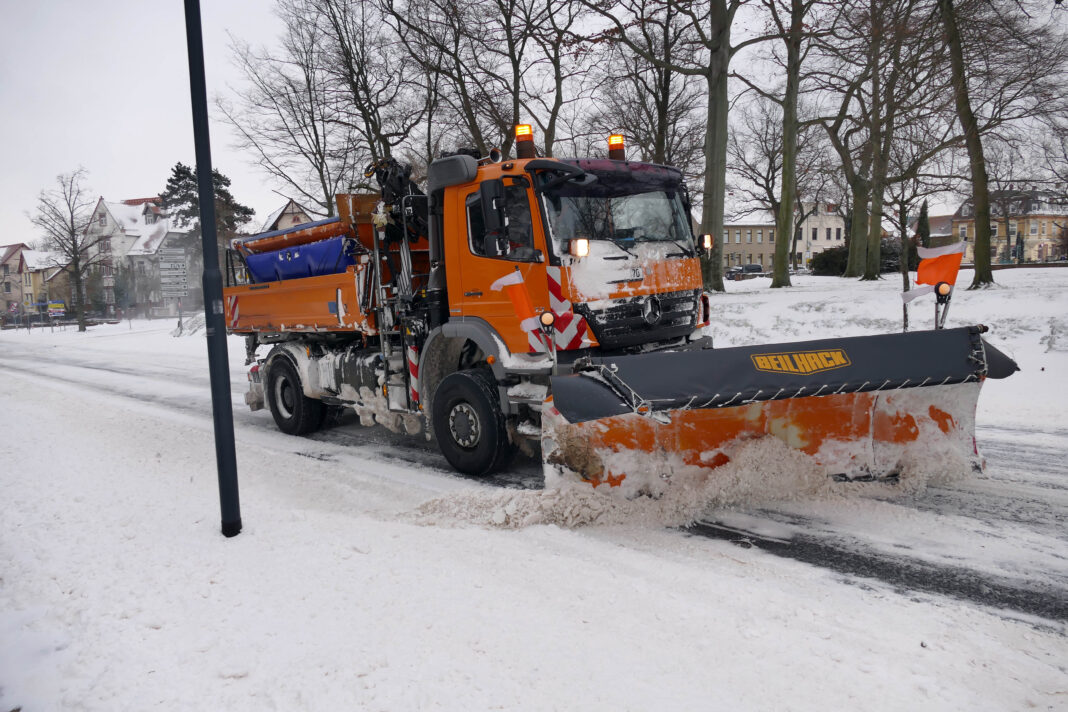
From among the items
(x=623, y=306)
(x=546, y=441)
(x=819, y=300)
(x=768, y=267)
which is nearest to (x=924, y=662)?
(x=546, y=441)

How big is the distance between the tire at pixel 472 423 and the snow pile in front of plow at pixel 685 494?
0.60 m

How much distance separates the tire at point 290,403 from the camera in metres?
8.21

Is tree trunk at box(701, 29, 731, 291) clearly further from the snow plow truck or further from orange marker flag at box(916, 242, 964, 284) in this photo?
orange marker flag at box(916, 242, 964, 284)

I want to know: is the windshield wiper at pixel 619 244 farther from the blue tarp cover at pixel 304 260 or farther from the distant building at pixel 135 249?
the distant building at pixel 135 249

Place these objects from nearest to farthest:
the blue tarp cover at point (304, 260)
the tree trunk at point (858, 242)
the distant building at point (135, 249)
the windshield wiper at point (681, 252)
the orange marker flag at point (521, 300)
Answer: the orange marker flag at point (521, 300) < the windshield wiper at point (681, 252) < the blue tarp cover at point (304, 260) < the tree trunk at point (858, 242) < the distant building at point (135, 249)

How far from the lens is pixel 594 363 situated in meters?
4.30

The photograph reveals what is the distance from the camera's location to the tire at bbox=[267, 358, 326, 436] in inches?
323

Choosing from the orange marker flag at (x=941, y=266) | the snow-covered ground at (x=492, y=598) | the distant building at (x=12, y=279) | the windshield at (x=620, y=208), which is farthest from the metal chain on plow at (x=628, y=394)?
the distant building at (x=12, y=279)

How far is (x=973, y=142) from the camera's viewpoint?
15156 millimetres

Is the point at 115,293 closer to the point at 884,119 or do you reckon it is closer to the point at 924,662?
the point at 884,119

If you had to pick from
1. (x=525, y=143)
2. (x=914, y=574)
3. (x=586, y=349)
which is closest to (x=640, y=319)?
(x=586, y=349)

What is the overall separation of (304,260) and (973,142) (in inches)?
582

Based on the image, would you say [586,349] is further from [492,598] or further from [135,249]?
[135,249]

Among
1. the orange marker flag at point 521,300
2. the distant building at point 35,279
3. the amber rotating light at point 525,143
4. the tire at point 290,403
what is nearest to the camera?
the orange marker flag at point 521,300
